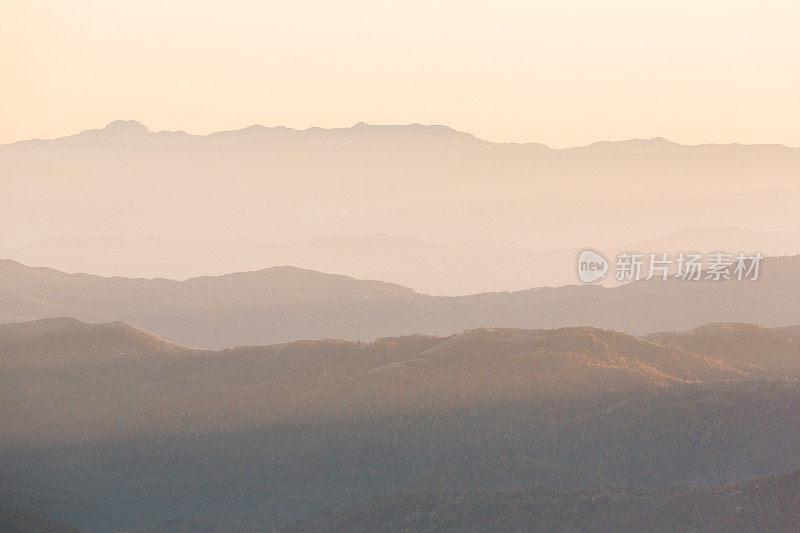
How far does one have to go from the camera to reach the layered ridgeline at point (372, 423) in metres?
47.6

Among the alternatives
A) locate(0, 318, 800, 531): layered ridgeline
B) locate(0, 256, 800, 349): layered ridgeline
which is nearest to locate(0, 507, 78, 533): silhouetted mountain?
locate(0, 318, 800, 531): layered ridgeline

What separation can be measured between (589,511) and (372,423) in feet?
73.3

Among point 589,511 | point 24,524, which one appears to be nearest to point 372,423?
point 589,511

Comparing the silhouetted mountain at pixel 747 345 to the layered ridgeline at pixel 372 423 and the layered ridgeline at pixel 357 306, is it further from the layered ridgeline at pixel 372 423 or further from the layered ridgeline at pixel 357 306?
the layered ridgeline at pixel 357 306

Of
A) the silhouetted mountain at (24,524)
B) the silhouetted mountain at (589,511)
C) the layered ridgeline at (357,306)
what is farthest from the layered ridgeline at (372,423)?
the layered ridgeline at (357,306)

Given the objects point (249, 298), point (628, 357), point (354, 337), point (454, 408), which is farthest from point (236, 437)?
point (249, 298)

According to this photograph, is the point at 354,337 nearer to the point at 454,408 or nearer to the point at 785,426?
the point at 454,408

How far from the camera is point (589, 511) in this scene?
35.2m

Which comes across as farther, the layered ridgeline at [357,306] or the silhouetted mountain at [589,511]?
the layered ridgeline at [357,306]

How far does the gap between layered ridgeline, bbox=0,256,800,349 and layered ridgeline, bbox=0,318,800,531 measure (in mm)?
54704

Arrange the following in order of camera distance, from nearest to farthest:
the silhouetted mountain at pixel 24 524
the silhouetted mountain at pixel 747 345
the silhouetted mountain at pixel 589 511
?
the silhouetted mountain at pixel 589 511 → the silhouetted mountain at pixel 24 524 → the silhouetted mountain at pixel 747 345

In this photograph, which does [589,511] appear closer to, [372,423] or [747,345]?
[372,423]

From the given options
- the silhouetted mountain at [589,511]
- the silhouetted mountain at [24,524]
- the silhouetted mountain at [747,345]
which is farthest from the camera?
the silhouetted mountain at [747,345]

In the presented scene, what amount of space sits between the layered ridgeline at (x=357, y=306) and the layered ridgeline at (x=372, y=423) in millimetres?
54704
